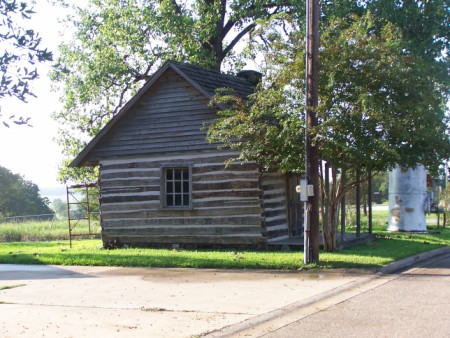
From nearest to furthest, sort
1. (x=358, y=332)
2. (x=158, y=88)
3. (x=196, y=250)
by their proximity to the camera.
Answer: (x=358, y=332) → (x=196, y=250) → (x=158, y=88)

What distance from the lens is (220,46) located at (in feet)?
96.8

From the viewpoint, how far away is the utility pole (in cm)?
1330

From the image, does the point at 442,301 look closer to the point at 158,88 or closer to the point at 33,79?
the point at 33,79

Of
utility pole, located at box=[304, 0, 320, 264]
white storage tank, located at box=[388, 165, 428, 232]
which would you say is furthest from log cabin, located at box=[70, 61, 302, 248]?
white storage tank, located at box=[388, 165, 428, 232]

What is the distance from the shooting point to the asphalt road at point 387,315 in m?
7.64

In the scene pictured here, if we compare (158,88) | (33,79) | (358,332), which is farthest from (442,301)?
(158,88)

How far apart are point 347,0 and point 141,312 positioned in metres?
16.7

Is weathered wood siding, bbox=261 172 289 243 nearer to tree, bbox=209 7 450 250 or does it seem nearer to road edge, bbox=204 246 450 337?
tree, bbox=209 7 450 250

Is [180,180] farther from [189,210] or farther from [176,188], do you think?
[189,210]

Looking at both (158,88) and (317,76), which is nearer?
(317,76)

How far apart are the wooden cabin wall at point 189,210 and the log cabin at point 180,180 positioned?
0.10 feet

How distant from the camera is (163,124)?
62.4 feet

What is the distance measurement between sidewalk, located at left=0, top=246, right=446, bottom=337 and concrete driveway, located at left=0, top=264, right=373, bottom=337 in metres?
0.01

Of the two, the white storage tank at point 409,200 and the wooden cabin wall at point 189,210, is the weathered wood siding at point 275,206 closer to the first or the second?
the wooden cabin wall at point 189,210
